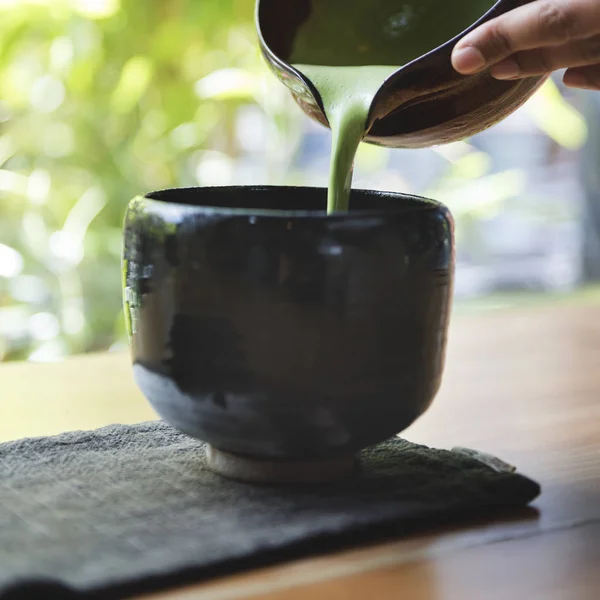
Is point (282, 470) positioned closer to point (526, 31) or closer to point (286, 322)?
point (286, 322)

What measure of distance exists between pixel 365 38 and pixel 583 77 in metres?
0.22

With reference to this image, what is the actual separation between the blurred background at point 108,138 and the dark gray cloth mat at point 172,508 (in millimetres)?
1017

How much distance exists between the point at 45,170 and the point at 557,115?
3.22 feet

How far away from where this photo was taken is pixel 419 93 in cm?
65

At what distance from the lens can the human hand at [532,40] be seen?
0.60 meters

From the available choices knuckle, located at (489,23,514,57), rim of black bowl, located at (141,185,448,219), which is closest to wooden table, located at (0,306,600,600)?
rim of black bowl, located at (141,185,448,219)

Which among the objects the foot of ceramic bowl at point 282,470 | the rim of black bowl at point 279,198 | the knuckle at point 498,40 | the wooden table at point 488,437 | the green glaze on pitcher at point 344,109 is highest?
the knuckle at point 498,40

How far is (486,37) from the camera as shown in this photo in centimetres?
60

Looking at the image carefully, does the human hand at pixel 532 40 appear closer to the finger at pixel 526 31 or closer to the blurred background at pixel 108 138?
the finger at pixel 526 31

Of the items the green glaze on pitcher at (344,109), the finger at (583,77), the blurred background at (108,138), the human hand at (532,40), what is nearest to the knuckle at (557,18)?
the human hand at (532,40)

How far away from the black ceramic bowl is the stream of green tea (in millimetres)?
181

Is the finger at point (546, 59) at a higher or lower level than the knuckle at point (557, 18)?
lower

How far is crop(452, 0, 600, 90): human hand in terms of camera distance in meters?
0.60

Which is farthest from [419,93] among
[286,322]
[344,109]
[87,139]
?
[87,139]
